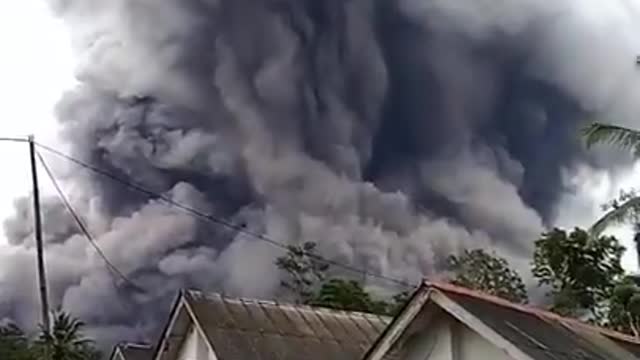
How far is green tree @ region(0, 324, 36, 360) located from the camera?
62500 millimetres

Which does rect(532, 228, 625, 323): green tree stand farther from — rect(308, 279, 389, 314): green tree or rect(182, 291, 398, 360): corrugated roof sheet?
rect(182, 291, 398, 360): corrugated roof sheet

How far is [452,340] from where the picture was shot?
39.2ft

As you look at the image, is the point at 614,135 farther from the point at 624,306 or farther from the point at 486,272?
the point at 486,272

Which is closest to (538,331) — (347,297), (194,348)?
(194,348)

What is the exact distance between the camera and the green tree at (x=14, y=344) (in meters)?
62.5

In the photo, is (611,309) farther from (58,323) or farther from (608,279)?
(58,323)

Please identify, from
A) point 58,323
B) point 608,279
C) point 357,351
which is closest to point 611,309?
point 608,279

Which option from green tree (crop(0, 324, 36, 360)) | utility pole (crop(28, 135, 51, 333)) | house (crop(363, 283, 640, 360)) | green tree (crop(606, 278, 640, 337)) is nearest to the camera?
house (crop(363, 283, 640, 360))

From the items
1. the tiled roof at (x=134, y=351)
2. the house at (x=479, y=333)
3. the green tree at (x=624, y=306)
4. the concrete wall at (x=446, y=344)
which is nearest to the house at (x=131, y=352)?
the tiled roof at (x=134, y=351)

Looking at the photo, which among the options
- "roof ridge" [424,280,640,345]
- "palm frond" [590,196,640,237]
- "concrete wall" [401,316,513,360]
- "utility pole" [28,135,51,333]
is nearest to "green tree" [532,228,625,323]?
"palm frond" [590,196,640,237]

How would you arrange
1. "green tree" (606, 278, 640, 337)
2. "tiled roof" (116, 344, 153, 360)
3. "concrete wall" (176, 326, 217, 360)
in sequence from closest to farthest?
"concrete wall" (176, 326, 217, 360) < "tiled roof" (116, 344, 153, 360) < "green tree" (606, 278, 640, 337)

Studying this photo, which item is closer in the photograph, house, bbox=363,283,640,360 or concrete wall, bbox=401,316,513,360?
house, bbox=363,283,640,360

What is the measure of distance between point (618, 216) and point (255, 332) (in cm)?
767

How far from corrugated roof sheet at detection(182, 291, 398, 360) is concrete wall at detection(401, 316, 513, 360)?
829 centimetres
